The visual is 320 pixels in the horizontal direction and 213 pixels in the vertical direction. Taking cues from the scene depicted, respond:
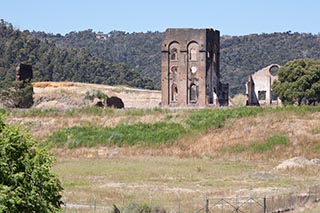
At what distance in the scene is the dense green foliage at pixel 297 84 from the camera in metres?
78.8

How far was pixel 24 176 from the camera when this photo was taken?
1833 cm

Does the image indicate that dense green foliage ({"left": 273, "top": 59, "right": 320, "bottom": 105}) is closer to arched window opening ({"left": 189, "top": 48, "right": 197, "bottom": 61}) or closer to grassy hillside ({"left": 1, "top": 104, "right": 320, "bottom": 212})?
arched window opening ({"left": 189, "top": 48, "right": 197, "bottom": 61})

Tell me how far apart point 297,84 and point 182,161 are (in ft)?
108

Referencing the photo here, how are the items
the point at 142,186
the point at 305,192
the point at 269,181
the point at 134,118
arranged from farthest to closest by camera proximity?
the point at 134,118
the point at 269,181
the point at 142,186
the point at 305,192

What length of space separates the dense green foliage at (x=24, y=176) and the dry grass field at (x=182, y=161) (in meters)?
7.16

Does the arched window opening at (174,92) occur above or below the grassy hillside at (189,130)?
above

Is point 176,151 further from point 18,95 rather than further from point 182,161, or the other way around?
point 18,95

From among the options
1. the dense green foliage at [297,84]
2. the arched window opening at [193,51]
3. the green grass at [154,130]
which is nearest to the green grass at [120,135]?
the green grass at [154,130]

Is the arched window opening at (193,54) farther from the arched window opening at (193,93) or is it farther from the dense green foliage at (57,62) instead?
the dense green foliage at (57,62)

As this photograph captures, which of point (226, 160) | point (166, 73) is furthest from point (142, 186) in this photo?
point (166, 73)

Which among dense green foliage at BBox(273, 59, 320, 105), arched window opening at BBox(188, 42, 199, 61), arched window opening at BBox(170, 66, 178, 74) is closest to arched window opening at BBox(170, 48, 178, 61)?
arched window opening at BBox(170, 66, 178, 74)

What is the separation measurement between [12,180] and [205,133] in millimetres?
39455

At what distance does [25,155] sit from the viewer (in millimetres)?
18688

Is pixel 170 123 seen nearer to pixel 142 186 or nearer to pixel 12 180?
pixel 142 186
